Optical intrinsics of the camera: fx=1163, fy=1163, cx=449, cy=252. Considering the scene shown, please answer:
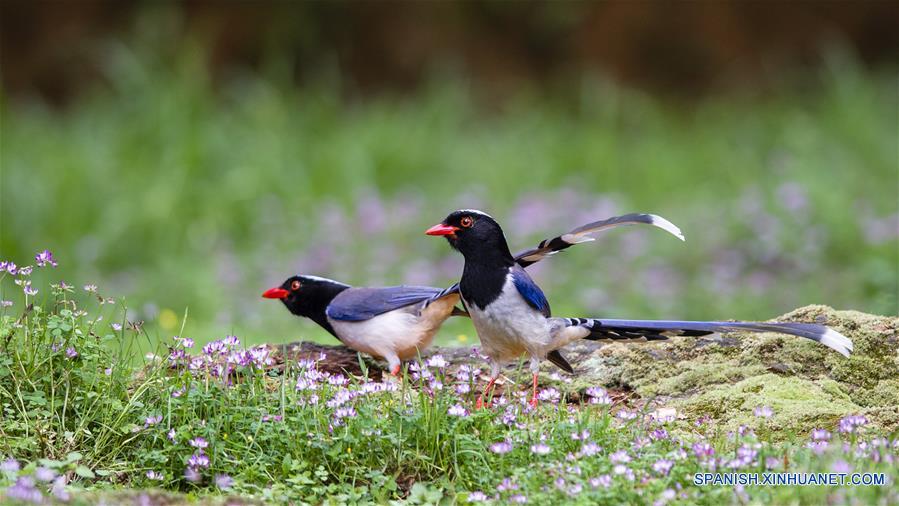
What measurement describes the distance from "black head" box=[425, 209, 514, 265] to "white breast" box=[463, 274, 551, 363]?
148 mm

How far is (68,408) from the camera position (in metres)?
4.27

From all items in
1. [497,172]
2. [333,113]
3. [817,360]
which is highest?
[333,113]

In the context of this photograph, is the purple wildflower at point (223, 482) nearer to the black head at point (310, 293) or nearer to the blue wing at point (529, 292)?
the blue wing at point (529, 292)

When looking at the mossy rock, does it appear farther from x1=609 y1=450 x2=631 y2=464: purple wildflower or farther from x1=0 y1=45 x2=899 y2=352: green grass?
x1=0 y1=45 x2=899 y2=352: green grass

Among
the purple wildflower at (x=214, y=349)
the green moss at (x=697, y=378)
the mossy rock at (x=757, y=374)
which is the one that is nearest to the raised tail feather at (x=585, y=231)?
the mossy rock at (x=757, y=374)

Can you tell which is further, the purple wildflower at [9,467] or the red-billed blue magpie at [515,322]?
the red-billed blue magpie at [515,322]

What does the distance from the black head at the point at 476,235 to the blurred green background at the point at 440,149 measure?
171cm

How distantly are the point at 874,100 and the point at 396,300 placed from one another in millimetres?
9116

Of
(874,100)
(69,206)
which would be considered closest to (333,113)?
(69,206)

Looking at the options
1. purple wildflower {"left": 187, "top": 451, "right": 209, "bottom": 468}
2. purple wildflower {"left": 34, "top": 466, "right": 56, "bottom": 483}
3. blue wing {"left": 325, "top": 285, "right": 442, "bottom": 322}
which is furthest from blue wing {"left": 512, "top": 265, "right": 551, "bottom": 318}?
purple wildflower {"left": 34, "top": 466, "right": 56, "bottom": 483}

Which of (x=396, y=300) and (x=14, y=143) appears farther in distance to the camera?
(x=14, y=143)

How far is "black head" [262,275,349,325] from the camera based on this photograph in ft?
18.0

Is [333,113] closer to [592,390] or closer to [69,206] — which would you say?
[69,206]

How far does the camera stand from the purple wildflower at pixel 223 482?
3.87 metres
